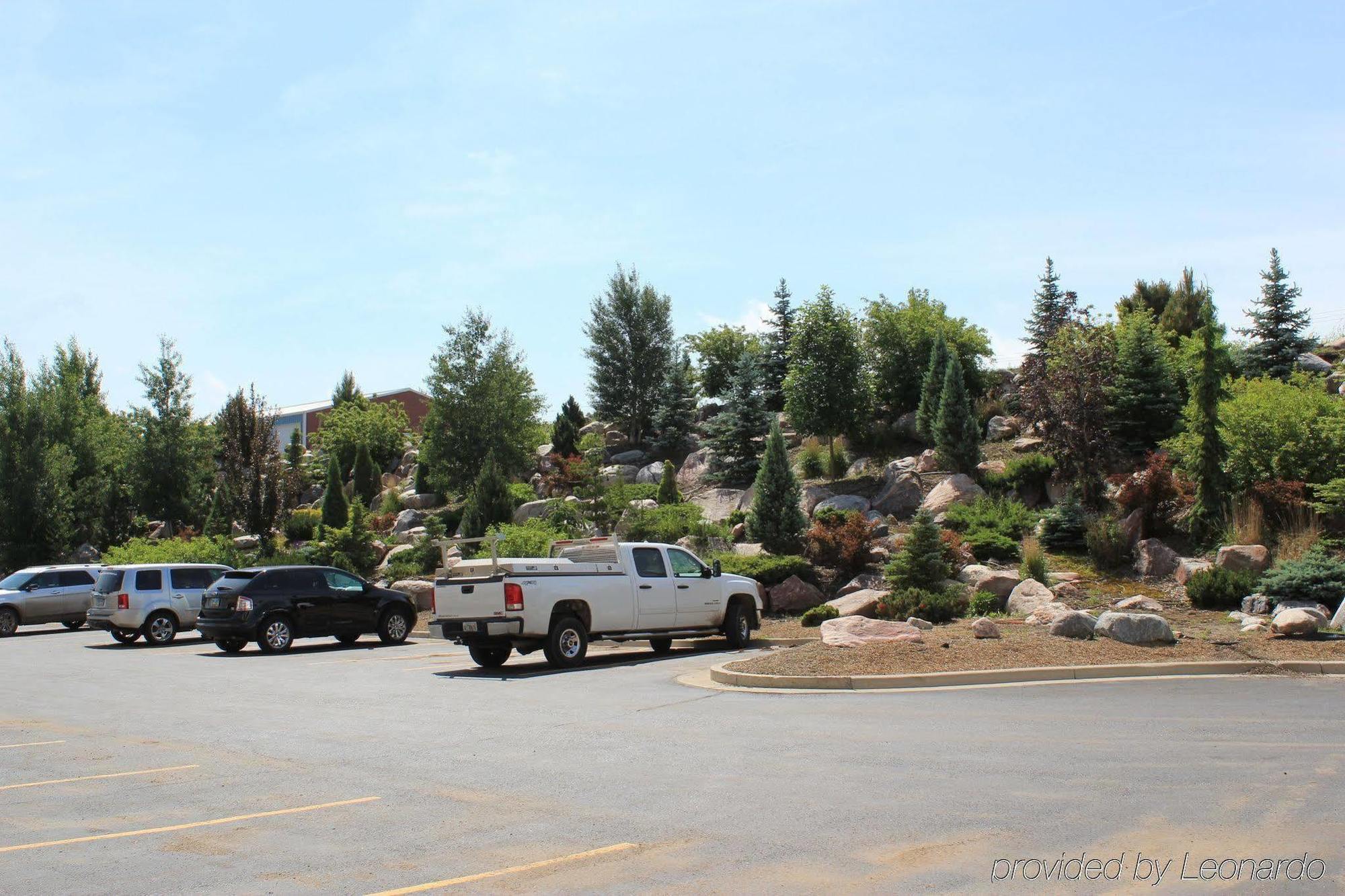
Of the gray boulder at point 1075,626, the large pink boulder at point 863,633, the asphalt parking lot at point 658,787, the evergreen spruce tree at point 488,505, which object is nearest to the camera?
the asphalt parking lot at point 658,787

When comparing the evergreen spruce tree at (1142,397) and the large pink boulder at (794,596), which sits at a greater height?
the evergreen spruce tree at (1142,397)

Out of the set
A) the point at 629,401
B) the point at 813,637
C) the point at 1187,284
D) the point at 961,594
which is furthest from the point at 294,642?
the point at 1187,284

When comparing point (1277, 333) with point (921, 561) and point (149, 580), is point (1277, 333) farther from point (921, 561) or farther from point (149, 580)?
point (149, 580)

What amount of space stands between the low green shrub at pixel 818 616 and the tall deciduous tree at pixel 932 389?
13.0 metres

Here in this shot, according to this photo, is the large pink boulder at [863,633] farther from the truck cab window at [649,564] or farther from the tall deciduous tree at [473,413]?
the tall deciduous tree at [473,413]

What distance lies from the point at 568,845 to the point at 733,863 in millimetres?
1060

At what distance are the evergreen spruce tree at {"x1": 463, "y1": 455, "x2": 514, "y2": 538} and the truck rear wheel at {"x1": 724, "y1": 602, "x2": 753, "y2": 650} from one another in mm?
16083

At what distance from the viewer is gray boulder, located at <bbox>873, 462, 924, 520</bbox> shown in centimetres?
2889

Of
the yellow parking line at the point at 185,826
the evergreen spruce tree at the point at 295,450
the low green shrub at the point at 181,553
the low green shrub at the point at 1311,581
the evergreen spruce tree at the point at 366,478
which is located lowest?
the yellow parking line at the point at 185,826

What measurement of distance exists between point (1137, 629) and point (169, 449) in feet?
133

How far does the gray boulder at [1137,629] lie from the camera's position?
14.6 m

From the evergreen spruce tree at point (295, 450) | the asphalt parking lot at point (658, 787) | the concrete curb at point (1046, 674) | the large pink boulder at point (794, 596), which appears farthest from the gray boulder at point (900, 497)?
the evergreen spruce tree at point (295, 450)

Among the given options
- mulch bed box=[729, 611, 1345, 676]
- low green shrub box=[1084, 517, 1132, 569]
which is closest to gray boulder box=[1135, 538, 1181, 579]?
low green shrub box=[1084, 517, 1132, 569]

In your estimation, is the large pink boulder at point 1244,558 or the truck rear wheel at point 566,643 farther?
the large pink boulder at point 1244,558
